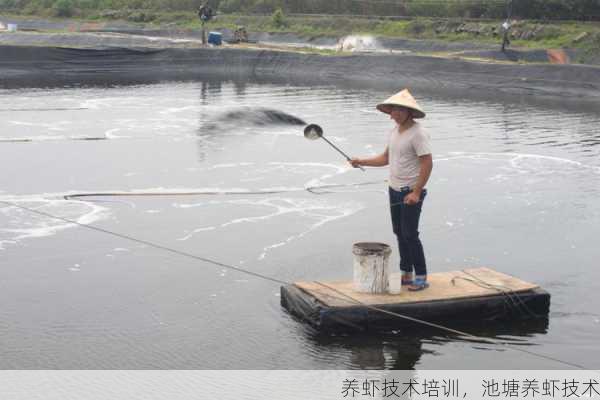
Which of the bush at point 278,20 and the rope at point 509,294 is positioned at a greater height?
the bush at point 278,20

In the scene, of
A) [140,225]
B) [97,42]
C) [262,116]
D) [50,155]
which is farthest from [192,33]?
[140,225]

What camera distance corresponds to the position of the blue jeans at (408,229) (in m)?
7.50

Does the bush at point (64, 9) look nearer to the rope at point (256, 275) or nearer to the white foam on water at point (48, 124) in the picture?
the white foam on water at point (48, 124)

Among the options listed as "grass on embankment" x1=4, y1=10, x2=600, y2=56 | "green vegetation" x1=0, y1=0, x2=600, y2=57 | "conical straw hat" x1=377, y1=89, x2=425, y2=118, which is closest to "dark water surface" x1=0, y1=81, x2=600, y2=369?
"conical straw hat" x1=377, y1=89, x2=425, y2=118

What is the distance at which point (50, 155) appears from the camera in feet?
51.6

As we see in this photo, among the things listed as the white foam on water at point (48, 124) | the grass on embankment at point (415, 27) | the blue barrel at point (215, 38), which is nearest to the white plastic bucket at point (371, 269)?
the white foam on water at point (48, 124)

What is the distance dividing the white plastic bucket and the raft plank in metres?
0.06

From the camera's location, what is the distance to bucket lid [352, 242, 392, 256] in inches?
295

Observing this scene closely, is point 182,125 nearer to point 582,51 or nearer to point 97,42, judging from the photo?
point 582,51

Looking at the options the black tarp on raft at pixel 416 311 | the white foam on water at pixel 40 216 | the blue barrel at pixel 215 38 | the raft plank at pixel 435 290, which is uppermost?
the blue barrel at pixel 215 38

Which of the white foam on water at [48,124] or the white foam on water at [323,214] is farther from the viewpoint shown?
the white foam on water at [48,124]

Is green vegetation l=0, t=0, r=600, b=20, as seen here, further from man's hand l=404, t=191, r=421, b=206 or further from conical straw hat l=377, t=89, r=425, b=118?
man's hand l=404, t=191, r=421, b=206

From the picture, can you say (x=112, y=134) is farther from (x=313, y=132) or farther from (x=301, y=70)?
(x=301, y=70)

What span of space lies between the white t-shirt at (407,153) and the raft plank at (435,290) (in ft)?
2.83
